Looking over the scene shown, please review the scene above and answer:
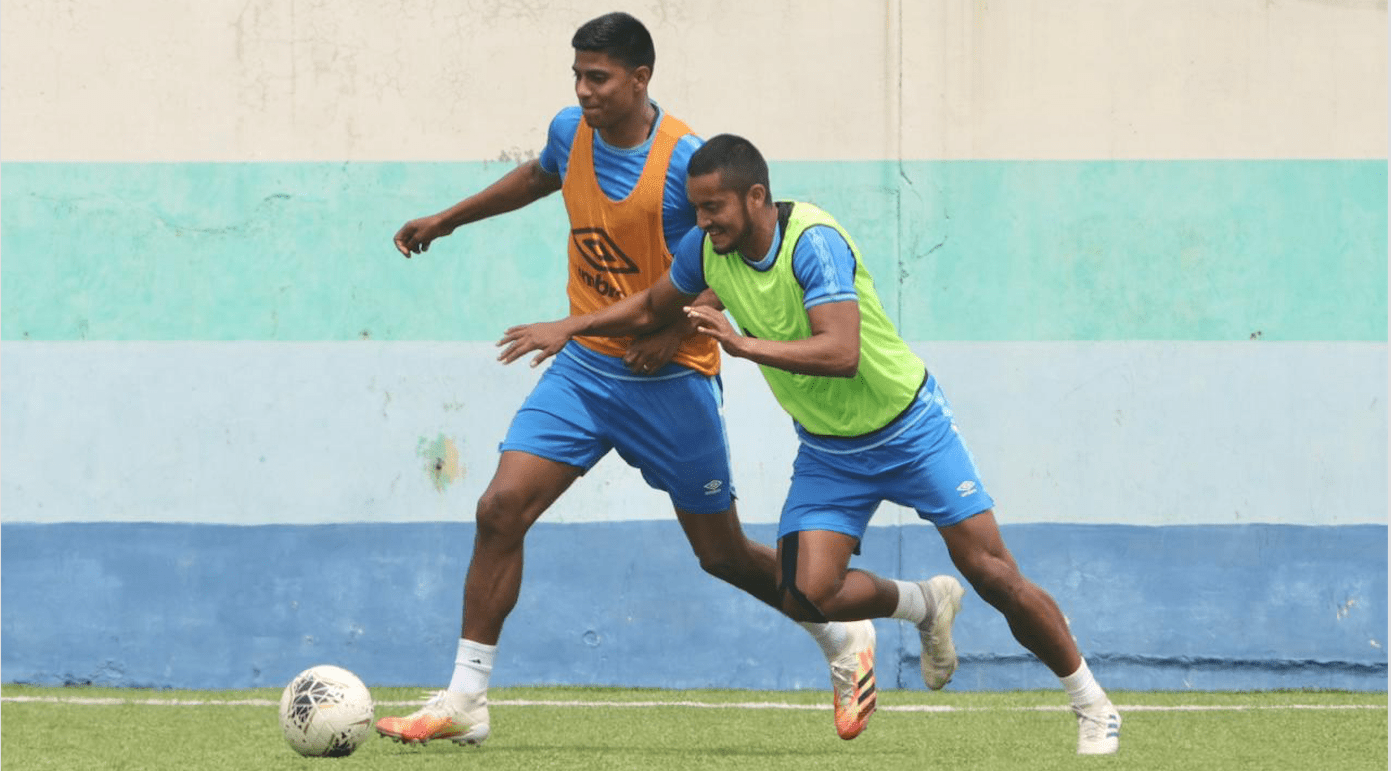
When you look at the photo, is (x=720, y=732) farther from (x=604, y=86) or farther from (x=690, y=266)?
(x=604, y=86)

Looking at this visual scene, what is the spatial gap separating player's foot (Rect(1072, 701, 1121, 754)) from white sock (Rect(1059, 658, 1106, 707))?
2 centimetres

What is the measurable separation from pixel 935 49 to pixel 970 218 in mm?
783

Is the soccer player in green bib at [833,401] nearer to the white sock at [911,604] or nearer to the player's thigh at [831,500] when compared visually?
the player's thigh at [831,500]

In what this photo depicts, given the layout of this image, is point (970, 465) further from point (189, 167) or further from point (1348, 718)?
point (189, 167)

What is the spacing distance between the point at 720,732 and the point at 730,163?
8.31 feet

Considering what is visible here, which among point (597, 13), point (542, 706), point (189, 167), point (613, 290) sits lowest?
point (542, 706)

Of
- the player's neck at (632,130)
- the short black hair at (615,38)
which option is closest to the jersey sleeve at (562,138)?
the player's neck at (632,130)

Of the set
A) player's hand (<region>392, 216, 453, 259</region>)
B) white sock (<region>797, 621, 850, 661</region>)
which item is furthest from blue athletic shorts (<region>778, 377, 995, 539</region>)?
player's hand (<region>392, 216, 453, 259</region>)

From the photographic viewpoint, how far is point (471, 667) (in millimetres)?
6777

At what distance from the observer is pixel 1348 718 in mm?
8078

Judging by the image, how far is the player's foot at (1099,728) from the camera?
6.52 meters

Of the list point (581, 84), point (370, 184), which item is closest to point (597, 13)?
point (370, 184)

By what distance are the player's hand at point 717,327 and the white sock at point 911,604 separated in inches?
53.6

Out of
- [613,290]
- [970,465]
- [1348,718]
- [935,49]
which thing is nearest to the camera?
[970,465]
